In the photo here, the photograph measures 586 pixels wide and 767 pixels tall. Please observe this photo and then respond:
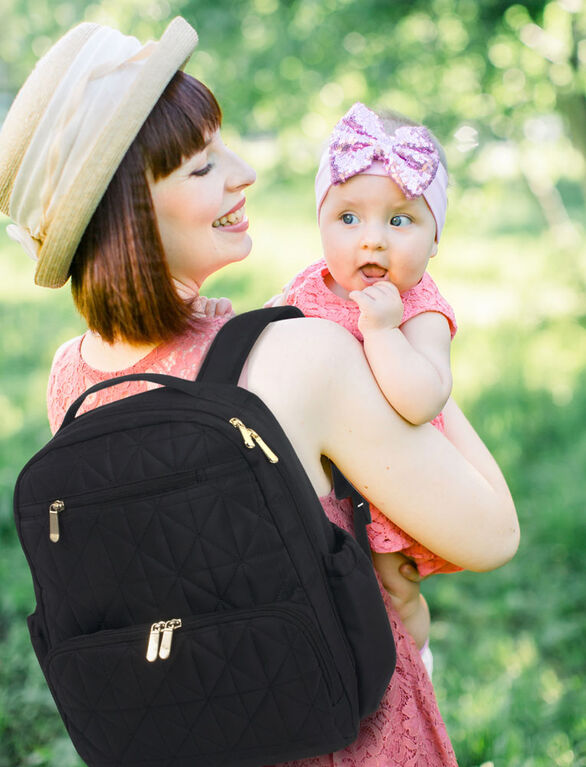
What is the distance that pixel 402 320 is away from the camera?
4.95 ft

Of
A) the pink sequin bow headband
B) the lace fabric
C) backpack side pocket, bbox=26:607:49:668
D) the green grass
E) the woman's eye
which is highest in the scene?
the woman's eye

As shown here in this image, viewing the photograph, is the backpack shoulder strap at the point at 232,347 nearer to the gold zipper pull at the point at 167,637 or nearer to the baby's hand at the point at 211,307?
the baby's hand at the point at 211,307

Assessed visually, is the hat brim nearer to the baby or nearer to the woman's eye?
the woman's eye

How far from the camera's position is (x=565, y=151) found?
24.0 ft

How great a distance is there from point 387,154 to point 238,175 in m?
0.26

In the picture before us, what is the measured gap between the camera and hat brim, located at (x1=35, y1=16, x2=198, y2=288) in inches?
50.7

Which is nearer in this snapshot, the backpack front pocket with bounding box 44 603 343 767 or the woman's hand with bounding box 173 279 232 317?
the backpack front pocket with bounding box 44 603 343 767

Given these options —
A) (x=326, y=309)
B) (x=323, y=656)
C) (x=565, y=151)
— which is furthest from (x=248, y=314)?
(x=565, y=151)

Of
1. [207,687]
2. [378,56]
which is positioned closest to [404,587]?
[207,687]

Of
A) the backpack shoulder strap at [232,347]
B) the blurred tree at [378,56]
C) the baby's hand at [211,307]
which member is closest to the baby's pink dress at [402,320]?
the baby's hand at [211,307]

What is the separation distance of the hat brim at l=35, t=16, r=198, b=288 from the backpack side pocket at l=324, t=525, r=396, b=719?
613mm

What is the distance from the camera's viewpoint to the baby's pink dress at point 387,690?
137 cm

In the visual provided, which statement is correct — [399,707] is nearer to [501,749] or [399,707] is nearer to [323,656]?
[323,656]

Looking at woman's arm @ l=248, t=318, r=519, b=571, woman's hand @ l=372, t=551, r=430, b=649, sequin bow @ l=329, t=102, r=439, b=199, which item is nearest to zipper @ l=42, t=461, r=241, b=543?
woman's arm @ l=248, t=318, r=519, b=571
